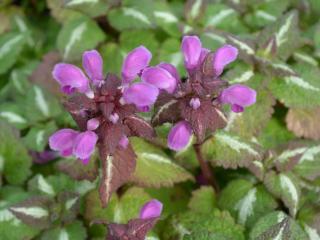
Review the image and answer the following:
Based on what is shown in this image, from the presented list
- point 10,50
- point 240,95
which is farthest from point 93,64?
point 10,50

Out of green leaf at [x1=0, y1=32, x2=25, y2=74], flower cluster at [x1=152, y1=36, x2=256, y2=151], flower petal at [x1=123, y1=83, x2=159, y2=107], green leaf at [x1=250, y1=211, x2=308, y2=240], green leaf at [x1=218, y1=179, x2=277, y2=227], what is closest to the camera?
flower petal at [x1=123, y1=83, x2=159, y2=107]

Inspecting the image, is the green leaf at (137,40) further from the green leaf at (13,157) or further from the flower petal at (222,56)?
the flower petal at (222,56)

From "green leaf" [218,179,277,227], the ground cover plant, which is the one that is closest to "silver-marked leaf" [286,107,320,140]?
the ground cover plant

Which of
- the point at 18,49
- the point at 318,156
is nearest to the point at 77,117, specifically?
the point at 318,156

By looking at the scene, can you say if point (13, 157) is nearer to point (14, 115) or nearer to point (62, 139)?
point (14, 115)

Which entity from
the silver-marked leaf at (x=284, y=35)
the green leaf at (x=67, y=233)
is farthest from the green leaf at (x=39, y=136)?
the silver-marked leaf at (x=284, y=35)

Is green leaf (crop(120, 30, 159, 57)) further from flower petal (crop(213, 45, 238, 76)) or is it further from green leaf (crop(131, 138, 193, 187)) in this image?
flower petal (crop(213, 45, 238, 76))

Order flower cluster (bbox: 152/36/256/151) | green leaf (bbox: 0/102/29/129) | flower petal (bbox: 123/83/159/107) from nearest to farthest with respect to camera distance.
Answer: flower petal (bbox: 123/83/159/107)
flower cluster (bbox: 152/36/256/151)
green leaf (bbox: 0/102/29/129)
